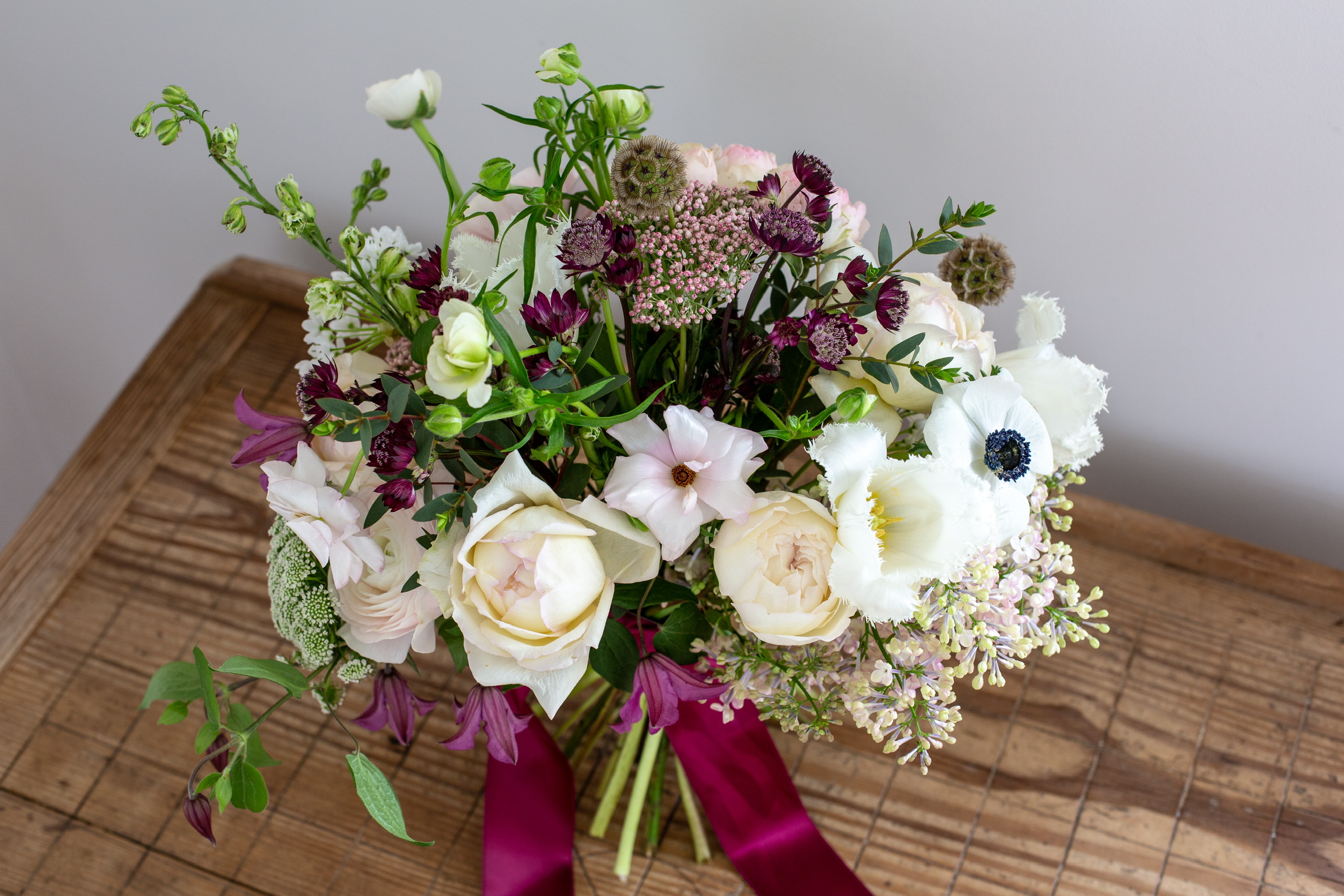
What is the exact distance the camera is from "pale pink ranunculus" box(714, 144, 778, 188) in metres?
0.60

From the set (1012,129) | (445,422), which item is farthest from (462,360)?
(1012,129)

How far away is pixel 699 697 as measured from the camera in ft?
2.04

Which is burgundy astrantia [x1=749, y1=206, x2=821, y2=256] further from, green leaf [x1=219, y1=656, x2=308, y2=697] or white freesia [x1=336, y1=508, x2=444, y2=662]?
green leaf [x1=219, y1=656, x2=308, y2=697]

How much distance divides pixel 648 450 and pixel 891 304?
0.16 m

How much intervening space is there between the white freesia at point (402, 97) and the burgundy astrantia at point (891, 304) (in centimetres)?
28

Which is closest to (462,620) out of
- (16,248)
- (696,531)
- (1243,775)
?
(696,531)

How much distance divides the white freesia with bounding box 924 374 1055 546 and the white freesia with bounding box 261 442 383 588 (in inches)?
13.8

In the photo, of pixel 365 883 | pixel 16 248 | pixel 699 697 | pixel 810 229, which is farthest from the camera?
pixel 16 248

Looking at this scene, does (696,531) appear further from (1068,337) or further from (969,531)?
(1068,337)

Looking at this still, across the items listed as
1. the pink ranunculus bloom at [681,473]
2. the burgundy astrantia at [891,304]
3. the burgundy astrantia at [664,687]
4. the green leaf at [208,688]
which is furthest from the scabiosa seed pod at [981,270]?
→ the green leaf at [208,688]

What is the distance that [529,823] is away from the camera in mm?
794

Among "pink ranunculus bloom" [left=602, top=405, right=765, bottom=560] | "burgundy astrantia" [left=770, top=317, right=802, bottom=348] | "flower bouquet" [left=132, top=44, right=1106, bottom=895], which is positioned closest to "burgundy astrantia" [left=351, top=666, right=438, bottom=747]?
"flower bouquet" [left=132, top=44, right=1106, bottom=895]

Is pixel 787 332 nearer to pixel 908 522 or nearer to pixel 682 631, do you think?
pixel 908 522

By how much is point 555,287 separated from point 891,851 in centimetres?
59
